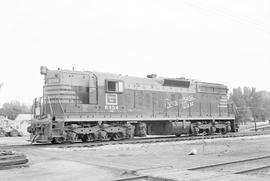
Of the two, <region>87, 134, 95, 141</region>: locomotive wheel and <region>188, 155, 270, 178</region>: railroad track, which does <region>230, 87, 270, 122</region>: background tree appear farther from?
<region>188, 155, 270, 178</region>: railroad track

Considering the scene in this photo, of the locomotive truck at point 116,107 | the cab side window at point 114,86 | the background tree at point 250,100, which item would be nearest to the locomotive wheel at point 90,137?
the locomotive truck at point 116,107

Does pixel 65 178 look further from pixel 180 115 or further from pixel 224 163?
pixel 180 115

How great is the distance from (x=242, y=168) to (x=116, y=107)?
39.2ft

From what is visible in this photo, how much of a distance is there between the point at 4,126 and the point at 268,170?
112ft

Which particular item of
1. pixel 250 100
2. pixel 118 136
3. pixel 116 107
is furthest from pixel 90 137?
pixel 250 100

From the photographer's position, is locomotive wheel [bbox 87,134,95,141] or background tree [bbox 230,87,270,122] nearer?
locomotive wheel [bbox 87,134,95,141]

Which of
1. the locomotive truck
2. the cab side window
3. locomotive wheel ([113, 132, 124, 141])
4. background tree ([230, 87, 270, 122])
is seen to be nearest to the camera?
the locomotive truck

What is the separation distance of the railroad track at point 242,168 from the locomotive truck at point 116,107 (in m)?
9.76

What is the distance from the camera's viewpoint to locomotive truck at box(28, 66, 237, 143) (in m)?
17.6

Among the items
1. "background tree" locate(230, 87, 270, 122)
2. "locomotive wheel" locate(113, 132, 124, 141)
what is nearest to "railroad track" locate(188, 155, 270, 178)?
"locomotive wheel" locate(113, 132, 124, 141)

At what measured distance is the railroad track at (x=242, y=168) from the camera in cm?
790

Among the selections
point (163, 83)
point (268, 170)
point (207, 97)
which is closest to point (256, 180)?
point (268, 170)

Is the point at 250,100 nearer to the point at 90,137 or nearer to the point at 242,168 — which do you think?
the point at 90,137

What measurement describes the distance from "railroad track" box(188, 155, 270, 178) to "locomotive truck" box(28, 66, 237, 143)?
976 centimetres
